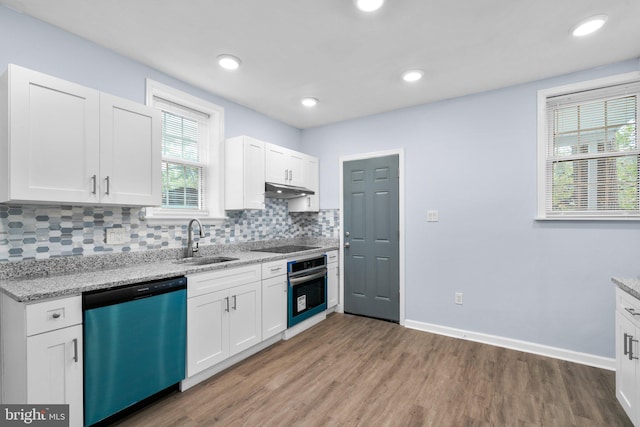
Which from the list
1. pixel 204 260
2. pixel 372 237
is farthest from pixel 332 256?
pixel 204 260

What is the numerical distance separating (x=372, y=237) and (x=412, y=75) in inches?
76.2

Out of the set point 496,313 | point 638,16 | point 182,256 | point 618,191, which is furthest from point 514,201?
point 182,256

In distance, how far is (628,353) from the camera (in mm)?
1746

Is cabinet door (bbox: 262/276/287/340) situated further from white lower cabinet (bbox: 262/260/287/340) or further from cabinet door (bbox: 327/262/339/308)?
cabinet door (bbox: 327/262/339/308)

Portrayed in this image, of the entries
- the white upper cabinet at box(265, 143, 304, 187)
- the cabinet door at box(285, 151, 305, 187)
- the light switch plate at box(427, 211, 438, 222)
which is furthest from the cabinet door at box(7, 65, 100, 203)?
the light switch plate at box(427, 211, 438, 222)

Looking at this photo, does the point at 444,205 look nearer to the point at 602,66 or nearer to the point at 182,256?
the point at 602,66

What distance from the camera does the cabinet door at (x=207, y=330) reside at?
7.29 ft

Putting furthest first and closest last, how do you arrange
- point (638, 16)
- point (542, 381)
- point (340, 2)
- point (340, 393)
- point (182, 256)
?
point (182, 256)
point (542, 381)
point (340, 393)
point (638, 16)
point (340, 2)

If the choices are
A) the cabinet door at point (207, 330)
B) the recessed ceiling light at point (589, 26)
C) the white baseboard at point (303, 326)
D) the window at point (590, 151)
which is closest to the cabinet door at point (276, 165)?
the cabinet door at point (207, 330)

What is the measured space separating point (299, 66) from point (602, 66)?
2703 mm

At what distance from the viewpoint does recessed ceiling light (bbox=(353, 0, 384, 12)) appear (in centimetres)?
179

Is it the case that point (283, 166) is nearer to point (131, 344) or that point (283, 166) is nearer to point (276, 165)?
point (276, 165)

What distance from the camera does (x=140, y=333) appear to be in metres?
1.92

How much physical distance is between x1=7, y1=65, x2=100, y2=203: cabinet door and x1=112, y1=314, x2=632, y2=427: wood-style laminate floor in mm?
1537
